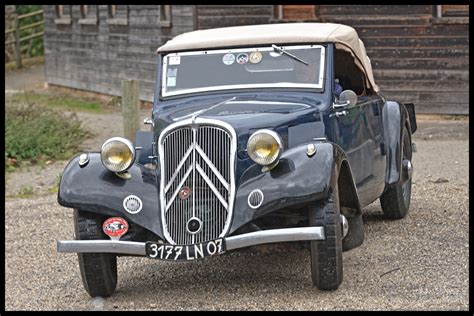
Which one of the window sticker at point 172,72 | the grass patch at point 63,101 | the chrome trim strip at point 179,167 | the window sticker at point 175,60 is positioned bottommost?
the grass patch at point 63,101

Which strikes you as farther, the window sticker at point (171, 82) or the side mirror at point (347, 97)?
the window sticker at point (171, 82)

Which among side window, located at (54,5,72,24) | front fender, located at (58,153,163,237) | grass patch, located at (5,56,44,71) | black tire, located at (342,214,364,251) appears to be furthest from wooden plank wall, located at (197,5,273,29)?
grass patch, located at (5,56,44,71)

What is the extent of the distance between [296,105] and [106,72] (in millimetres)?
15431

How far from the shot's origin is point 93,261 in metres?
6.79

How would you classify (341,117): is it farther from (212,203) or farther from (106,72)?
(106,72)

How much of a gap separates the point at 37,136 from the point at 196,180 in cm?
839

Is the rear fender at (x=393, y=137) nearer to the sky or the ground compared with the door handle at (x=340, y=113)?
nearer to the ground

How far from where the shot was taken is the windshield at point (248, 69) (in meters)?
7.87

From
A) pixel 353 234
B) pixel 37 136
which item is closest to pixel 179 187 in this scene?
pixel 353 234

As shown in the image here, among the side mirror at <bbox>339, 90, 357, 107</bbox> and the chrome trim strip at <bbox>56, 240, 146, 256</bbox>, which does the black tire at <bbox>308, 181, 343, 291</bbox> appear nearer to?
the chrome trim strip at <bbox>56, 240, 146, 256</bbox>

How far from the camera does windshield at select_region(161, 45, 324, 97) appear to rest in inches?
310

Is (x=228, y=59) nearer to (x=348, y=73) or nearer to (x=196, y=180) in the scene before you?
(x=348, y=73)

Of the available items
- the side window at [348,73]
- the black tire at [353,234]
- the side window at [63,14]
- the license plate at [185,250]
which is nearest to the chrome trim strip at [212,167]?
the license plate at [185,250]

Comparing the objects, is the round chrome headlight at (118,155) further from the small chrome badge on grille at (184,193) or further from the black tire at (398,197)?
the black tire at (398,197)
